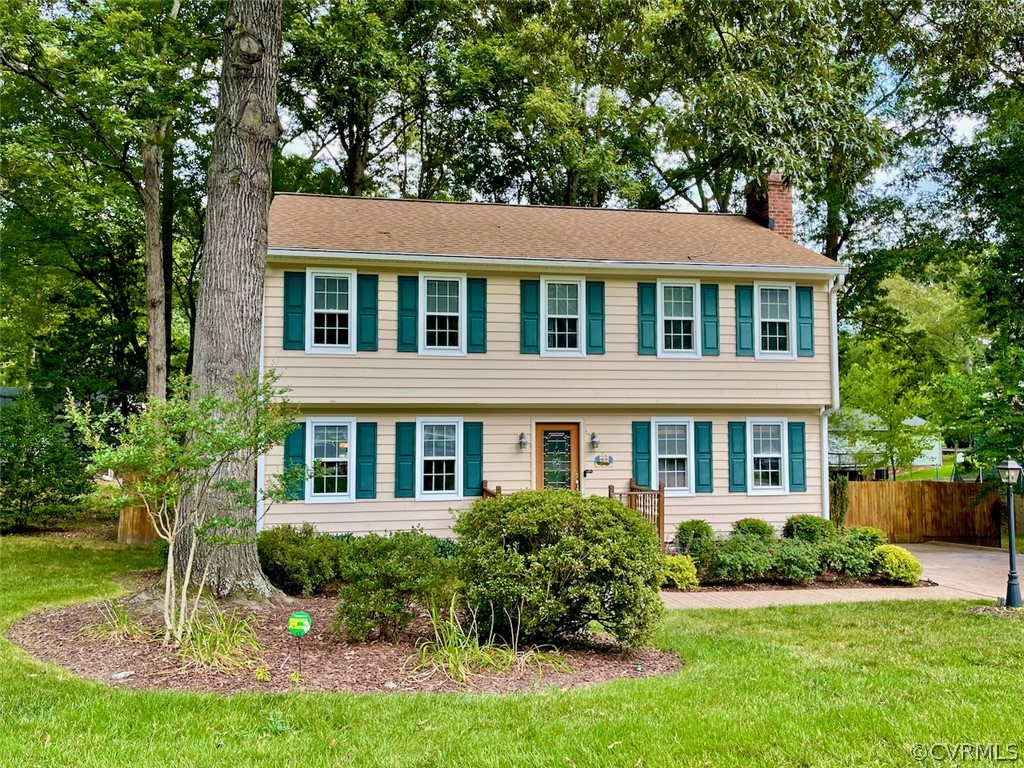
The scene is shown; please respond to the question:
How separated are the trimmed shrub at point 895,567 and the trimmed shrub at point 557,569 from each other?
651cm

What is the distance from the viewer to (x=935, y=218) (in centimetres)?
2122

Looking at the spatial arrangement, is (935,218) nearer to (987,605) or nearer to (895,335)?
(895,335)

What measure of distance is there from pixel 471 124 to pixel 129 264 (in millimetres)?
10969

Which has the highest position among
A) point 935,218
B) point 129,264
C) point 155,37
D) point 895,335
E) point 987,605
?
point 155,37

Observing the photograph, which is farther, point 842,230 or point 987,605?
point 842,230

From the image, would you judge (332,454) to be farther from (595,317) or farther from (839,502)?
(839,502)

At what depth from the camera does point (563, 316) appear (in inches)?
536

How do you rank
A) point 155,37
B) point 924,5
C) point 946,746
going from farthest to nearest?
point 155,37
point 924,5
point 946,746

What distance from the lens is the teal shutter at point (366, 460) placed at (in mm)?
12773

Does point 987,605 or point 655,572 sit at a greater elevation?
point 655,572

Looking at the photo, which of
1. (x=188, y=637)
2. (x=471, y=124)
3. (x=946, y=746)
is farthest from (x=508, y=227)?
(x=946, y=746)

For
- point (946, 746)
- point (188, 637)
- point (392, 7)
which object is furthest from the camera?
point (392, 7)

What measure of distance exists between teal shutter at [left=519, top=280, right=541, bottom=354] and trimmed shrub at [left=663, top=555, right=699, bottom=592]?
15.2ft

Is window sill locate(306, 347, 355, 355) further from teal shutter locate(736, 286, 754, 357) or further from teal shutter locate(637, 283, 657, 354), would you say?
teal shutter locate(736, 286, 754, 357)
